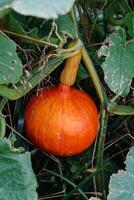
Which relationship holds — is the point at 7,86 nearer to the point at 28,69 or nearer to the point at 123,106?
the point at 28,69

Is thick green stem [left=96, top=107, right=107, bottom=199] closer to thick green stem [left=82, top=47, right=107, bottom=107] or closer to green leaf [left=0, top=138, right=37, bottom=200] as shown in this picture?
thick green stem [left=82, top=47, right=107, bottom=107]

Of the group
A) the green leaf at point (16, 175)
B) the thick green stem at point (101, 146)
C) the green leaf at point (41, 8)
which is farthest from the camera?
the thick green stem at point (101, 146)

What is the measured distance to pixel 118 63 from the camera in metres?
0.98

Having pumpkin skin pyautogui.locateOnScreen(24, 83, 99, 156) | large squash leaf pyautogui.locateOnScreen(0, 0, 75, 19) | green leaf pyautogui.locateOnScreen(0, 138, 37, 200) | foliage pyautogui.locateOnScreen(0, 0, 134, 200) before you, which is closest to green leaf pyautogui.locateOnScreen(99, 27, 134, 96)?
foliage pyautogui.locateOnScreen(0, 0, 134, 200)

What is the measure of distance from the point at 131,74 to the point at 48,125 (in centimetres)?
19

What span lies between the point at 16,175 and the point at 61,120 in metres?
0.19

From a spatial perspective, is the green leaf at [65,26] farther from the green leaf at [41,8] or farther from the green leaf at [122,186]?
the green leaf at [41,8]

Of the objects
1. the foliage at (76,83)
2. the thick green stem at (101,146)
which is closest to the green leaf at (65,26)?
the foliage at (76,83)

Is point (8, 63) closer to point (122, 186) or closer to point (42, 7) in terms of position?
point (122, 186)

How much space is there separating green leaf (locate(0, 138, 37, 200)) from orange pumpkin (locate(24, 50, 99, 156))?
0.17 m

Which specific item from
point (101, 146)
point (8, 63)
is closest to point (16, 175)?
point (8, 63)

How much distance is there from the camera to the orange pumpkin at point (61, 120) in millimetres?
1029

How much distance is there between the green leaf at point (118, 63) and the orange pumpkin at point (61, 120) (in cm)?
6

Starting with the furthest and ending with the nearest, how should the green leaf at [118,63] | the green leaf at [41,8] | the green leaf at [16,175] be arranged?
the green leaf at [118,63] < the green leaf at [16,175] < the green leaf at [41,8]
